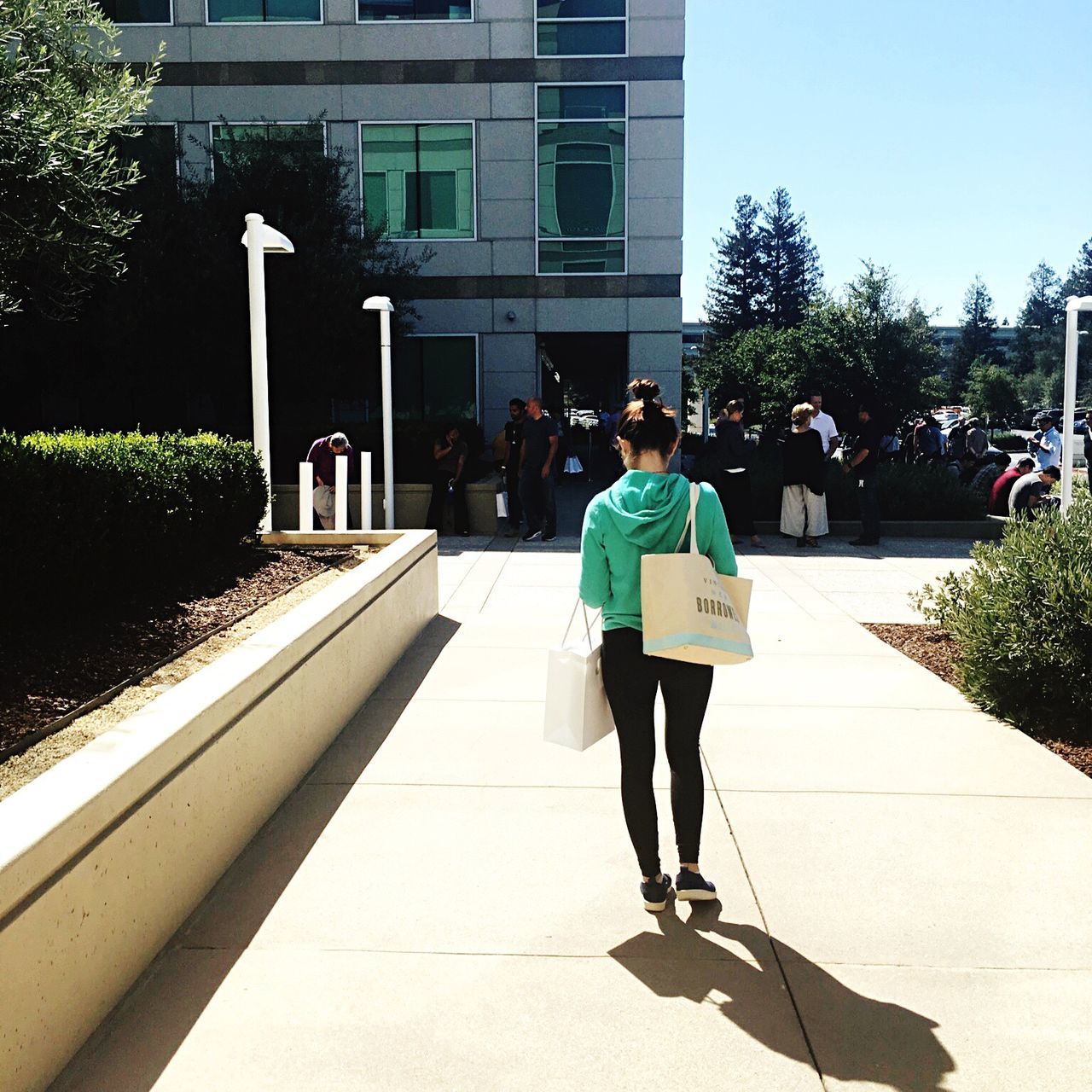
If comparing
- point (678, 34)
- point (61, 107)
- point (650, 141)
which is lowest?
point (61, 107)

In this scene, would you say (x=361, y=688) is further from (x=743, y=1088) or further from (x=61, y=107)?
(x=61, y=107)

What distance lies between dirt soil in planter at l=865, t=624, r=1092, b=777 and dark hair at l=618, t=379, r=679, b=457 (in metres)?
3.46

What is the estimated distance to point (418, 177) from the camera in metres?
23.8

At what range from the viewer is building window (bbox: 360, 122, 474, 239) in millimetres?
23719

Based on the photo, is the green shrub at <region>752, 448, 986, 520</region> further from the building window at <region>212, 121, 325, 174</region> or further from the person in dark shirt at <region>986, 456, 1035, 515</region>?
the building window at <region>212, 121, 325, 174</region>

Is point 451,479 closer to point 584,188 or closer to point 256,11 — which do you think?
point 584,188

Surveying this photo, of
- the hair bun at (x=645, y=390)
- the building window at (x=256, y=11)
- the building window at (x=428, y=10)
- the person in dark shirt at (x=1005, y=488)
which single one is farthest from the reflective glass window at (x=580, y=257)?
the hair bun at (x=645, y=390)

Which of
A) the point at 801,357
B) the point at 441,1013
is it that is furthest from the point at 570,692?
the point at 801,357

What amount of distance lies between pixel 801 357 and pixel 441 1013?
31.4 metres

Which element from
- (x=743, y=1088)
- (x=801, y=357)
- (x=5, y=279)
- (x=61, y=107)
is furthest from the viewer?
(x=801, y=357)

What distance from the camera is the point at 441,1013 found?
3.38 meters

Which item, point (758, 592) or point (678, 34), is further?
point (678, 34)

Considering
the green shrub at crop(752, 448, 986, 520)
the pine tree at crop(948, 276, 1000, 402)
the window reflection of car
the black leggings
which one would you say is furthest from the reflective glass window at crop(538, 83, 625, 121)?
the pine tree at crop(948, 276, 1000, 402)

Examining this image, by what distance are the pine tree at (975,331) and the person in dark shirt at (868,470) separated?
109839mm
